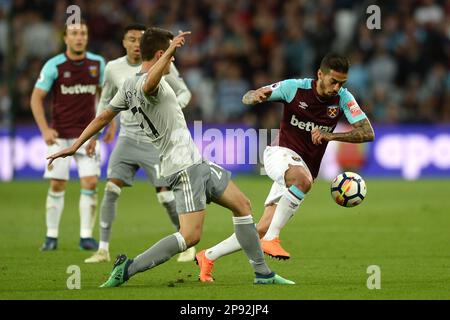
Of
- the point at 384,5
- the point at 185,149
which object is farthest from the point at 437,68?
the point at 185,149

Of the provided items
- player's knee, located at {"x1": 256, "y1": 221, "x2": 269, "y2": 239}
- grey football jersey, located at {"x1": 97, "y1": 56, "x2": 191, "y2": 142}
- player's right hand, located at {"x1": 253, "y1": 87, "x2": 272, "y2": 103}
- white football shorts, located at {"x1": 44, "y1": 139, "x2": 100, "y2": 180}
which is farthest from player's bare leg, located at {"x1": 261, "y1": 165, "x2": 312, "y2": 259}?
white football shorts, located at {"x1": 44, "y1": 139, "x2": 100, "y2": 180}

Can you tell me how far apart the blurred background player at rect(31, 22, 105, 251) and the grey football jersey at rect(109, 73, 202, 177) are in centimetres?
342

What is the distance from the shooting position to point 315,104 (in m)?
9.99

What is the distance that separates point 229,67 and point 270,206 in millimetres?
13606

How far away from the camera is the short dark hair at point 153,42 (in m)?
8.21

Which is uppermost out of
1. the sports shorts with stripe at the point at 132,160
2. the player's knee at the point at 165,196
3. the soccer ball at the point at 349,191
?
the sports shorts with stripe at the point at 132,160

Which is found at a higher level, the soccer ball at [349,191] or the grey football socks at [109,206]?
the soccer ball at [349,191]

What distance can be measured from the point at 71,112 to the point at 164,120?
12.9 ft

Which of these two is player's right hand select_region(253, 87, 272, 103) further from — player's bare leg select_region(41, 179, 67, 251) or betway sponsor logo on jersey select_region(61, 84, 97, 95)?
player's bare leg select_region(41, 179, 67, 251)

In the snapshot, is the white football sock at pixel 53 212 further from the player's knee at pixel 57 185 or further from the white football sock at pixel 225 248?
the white football sock at pixel 225 248

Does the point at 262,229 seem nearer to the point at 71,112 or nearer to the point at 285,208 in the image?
the point at 285,208

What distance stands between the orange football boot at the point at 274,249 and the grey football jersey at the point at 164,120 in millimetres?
1236

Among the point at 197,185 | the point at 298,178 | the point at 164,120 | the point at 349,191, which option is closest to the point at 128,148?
the point at 298,178

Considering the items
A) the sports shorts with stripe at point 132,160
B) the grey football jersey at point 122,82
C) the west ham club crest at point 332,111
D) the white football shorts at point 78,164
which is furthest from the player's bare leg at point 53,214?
the west ham club crest at point 332,111
